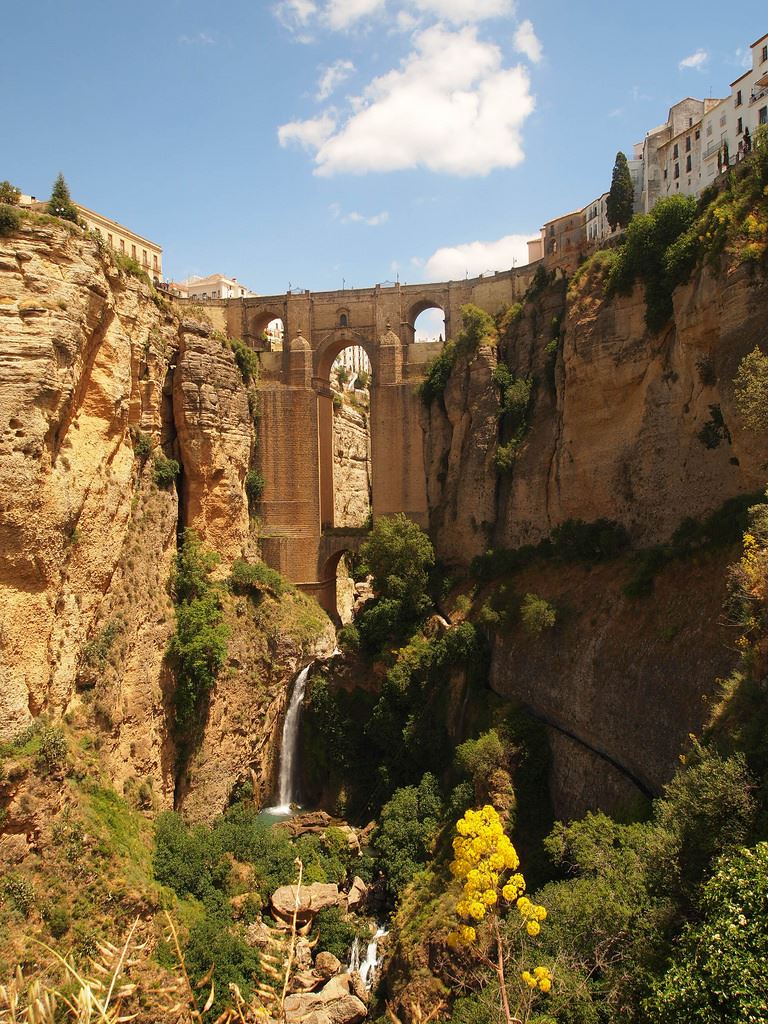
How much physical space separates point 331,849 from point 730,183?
21.9m

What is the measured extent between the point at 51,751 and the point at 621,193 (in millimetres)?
26109

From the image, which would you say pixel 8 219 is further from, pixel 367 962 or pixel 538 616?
pixel 367 962

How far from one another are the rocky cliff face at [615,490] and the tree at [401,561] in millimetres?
1867

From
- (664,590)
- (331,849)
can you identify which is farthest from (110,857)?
(664,590)

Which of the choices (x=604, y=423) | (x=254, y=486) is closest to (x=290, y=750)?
(x=254, y=486)


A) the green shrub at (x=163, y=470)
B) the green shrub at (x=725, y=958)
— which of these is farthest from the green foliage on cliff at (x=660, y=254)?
the green shrub at (x=163, y=470)

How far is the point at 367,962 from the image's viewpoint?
19.2 metres

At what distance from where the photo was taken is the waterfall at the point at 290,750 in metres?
A: 27.6

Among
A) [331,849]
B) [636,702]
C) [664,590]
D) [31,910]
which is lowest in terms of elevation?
[331,849]

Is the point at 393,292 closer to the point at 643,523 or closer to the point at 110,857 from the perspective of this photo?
the point at 643,523

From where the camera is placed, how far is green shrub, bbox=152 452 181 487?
2548 centimetres

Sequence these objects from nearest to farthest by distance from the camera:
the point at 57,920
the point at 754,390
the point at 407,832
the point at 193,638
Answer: the point at 754,390 → the point at 57,920 → the point at 407,832 → the point at 193,638

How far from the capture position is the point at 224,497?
28.2m

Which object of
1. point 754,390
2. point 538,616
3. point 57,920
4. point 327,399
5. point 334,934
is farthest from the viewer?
point 327,399
